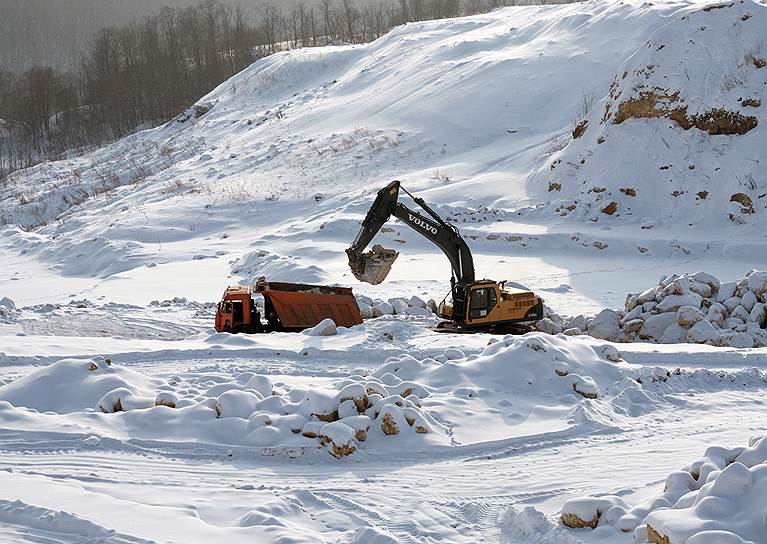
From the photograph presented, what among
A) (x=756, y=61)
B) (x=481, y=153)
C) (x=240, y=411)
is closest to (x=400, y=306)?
(x=240, y=411)

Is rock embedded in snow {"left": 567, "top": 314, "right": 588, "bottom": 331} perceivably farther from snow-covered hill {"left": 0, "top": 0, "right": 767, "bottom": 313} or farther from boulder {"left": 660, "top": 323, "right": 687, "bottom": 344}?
snow-covered hill {"left": 0, "top": 0, "right": 767, "bottom": 313}

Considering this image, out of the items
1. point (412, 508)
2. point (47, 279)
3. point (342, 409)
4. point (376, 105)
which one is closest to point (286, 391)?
point (342, 409)

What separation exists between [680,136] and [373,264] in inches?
454

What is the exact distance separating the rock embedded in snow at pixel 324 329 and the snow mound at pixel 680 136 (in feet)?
32.8

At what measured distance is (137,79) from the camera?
59.8 meters

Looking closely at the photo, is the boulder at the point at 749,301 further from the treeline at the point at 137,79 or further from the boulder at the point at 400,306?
the treeline at the point at 137,79

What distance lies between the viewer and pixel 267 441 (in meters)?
6.54

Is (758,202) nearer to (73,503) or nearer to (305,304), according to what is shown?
(305,304)

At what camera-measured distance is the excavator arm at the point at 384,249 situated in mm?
10852

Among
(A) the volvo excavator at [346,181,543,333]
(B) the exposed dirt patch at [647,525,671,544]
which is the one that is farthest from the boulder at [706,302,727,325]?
(B) the exposed dirt patch at [647,525,671,544]

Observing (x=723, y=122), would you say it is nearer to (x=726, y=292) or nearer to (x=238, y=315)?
(x=726, y=292)

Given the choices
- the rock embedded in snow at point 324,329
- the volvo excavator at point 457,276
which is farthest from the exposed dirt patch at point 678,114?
the rock embedded in snow at point 324,329

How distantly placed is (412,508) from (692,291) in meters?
7.29

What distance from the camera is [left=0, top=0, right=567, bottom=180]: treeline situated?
57.7 meters
